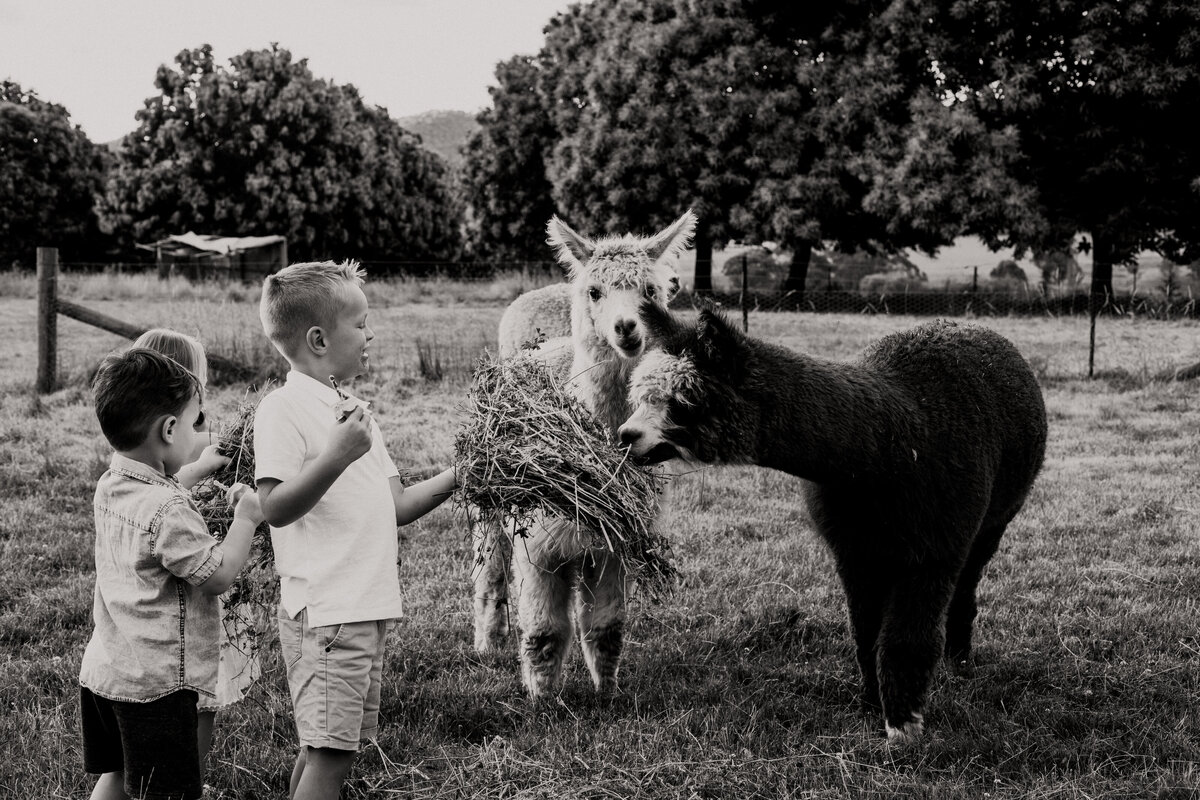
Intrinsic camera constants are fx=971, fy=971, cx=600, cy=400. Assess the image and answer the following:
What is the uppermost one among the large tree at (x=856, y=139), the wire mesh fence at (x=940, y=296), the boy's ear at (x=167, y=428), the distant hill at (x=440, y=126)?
the distant hill at (x=440, y=126)

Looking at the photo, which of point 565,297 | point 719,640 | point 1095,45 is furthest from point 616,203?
point 719,640

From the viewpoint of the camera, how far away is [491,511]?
129 inches

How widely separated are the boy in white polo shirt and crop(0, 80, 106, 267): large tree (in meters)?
42.1

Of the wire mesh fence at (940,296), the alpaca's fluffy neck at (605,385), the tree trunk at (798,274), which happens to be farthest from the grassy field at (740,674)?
the tree trunk at (798,274)

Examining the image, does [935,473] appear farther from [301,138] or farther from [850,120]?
[301,138]

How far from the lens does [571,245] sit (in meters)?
5.34

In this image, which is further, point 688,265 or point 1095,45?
point 688,265

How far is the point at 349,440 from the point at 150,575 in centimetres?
68

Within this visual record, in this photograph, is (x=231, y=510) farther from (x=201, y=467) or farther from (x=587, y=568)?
(x=587, y=568)

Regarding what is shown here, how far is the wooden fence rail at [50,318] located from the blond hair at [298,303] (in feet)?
28.4

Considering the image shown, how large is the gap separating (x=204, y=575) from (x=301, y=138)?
40.4m

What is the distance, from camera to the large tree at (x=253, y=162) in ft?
130

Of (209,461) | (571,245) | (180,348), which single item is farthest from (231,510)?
(571,245)

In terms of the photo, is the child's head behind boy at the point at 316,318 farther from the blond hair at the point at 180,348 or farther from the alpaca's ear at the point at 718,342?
the alpaca's ear at the point at 718,342
